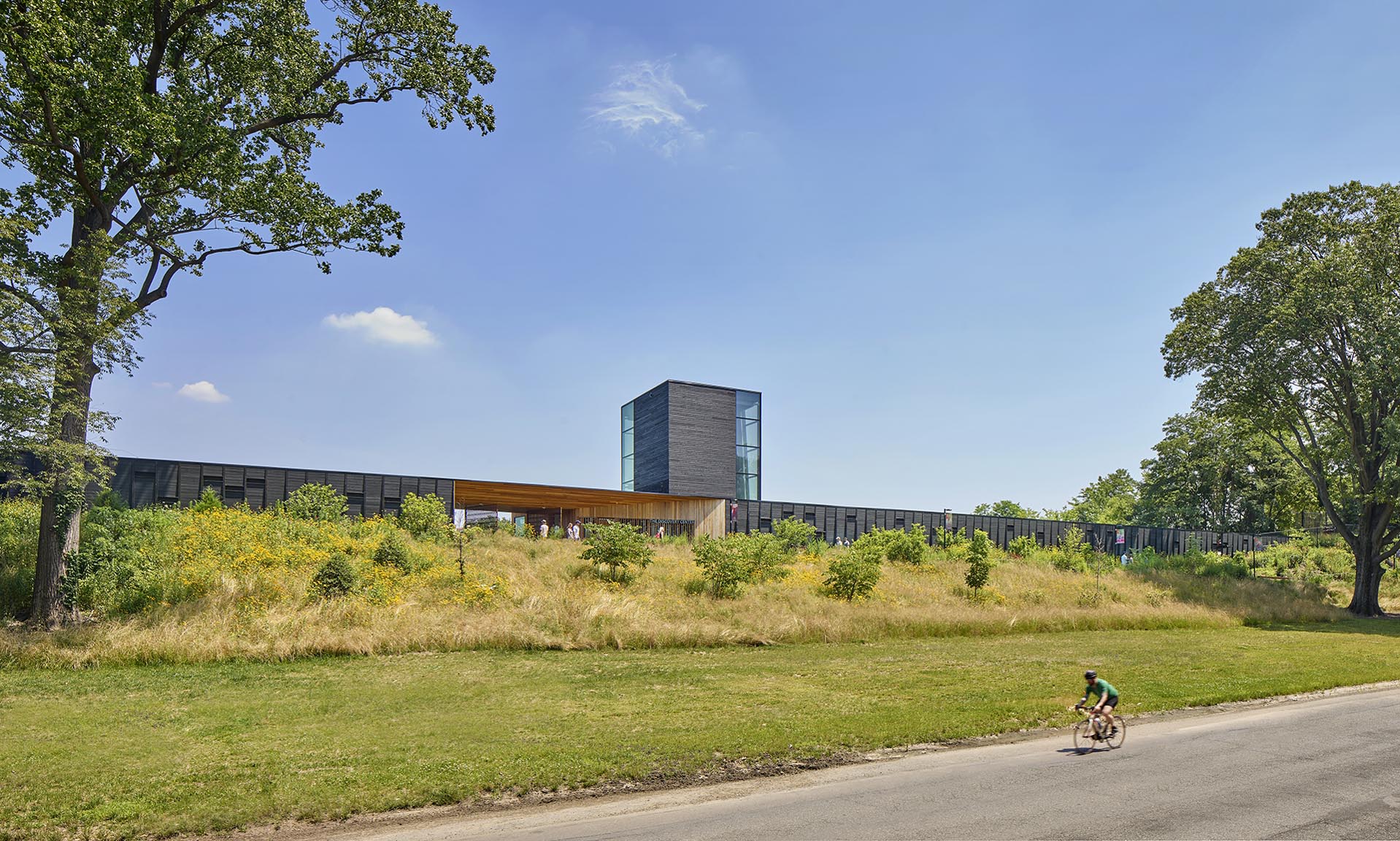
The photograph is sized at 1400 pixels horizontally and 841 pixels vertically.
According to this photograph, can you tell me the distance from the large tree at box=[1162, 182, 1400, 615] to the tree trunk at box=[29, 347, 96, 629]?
46.8m

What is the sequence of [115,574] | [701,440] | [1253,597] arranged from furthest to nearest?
[701,440] < [1253,597] < [115,574]

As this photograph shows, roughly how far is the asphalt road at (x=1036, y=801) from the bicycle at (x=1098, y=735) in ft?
0.63

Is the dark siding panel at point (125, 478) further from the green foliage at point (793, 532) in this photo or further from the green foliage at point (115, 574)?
the green foliage at point (793, 532)

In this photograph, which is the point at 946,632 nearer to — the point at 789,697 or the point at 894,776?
the point at 789,697

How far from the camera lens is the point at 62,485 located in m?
19.4

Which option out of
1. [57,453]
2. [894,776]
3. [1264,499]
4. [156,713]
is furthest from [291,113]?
[1264,499]

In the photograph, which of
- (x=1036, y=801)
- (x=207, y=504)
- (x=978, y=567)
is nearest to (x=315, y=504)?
(x=207, y=504)

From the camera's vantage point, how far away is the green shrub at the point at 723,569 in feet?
93.4

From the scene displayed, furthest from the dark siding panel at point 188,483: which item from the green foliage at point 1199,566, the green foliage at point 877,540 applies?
the green foliage at point 1199,566

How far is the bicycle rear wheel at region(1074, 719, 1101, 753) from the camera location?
11.6 metres

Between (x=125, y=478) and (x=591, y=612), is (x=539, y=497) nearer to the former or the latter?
(x=125, y=478)

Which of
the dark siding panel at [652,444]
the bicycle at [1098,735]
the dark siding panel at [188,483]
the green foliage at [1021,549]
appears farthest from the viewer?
the dark siding panel at [652,444]

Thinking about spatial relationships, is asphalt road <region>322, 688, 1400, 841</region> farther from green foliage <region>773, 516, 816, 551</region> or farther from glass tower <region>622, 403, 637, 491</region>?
glass tower <region>622, 403, 637, 491</region>

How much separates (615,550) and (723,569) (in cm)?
425
